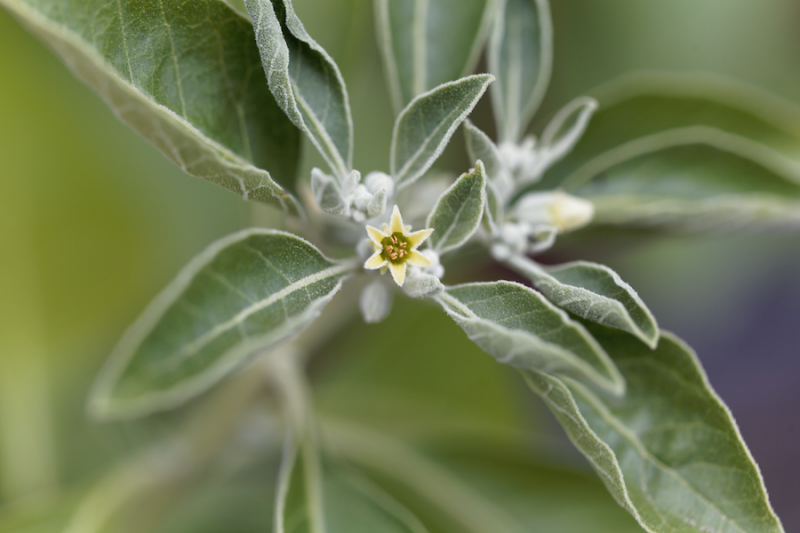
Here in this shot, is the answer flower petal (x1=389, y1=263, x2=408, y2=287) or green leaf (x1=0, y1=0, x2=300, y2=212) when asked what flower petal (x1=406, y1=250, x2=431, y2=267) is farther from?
green leaf (x1=0, y1=0, x2=300, y2=212)

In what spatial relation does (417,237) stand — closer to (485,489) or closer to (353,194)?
(353,194)

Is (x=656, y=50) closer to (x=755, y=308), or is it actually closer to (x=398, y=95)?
(x=755, y=308)

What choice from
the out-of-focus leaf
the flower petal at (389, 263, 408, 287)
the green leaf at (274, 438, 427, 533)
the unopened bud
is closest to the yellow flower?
the flower petal at (389, 263, 408, 287)

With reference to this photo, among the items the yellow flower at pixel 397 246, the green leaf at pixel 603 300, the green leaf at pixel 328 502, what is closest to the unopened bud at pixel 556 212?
the green leaf at pixel 603 300

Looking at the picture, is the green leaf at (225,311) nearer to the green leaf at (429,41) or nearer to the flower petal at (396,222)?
the flower petal at (396,222)

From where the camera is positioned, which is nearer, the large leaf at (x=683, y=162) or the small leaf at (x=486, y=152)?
the small leaf at (x=486, y=152)

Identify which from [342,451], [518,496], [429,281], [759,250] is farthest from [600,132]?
[759,250]

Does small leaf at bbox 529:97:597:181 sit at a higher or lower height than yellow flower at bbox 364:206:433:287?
higher
